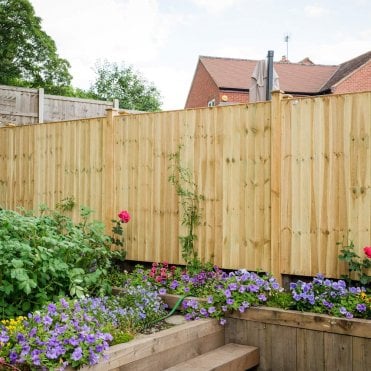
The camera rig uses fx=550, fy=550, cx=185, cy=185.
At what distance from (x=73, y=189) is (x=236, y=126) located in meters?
2.25

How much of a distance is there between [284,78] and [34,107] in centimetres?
1666

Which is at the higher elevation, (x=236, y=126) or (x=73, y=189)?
(x=236, y=126)

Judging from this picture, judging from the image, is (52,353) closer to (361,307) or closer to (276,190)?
(361,307)

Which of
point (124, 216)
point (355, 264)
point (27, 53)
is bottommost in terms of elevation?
point (355, 264)

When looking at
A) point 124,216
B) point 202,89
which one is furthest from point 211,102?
point 124,216

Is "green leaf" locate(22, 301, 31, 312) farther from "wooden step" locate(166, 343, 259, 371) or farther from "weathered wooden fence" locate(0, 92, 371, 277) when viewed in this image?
"weathered wooden fence" locate(0, 92, 371, 277)

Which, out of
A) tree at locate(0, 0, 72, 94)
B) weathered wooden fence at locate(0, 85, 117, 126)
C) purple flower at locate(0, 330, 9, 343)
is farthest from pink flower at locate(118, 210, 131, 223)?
tree at locate(0, 0, 72, 94)

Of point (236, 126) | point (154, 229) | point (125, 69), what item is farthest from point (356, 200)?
point (125, 69)

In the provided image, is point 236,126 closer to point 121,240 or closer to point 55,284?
point 121,240

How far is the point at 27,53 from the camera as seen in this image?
2458 cm

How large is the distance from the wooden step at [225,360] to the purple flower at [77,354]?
0.90 meters

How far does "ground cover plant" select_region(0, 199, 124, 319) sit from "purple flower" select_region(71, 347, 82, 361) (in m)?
Result: 0.75

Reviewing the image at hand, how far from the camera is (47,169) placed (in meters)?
6.70

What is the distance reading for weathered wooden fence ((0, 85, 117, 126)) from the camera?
1073 cm
